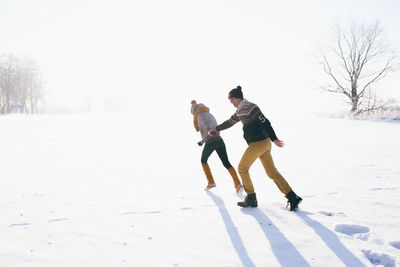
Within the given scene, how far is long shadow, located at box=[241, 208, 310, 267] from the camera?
2.63 metres

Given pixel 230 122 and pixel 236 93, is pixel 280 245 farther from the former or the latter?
pixel 236 93

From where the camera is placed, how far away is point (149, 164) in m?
7.91

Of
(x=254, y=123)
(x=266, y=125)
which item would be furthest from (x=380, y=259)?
(x=254, y=123)

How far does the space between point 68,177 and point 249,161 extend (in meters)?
4.71

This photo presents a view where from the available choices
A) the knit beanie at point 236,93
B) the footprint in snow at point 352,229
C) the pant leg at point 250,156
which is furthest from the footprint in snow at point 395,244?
the knit beanie at point 236,93

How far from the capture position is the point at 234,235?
3.25 m

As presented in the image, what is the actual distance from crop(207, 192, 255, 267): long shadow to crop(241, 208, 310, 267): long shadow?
34 centimetres

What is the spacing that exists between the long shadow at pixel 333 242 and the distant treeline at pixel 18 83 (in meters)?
45.1

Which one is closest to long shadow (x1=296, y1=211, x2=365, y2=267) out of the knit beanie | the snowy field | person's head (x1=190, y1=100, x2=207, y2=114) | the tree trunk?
the snowy field

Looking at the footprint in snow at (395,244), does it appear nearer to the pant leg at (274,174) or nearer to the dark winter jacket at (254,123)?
the pant leg at (274,174)

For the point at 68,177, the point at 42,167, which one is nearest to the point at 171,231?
the point at 68,177

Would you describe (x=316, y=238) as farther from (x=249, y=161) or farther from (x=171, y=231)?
(x=171, y=231)

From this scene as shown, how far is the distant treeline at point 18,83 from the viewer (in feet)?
132

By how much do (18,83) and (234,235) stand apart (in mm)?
51312
